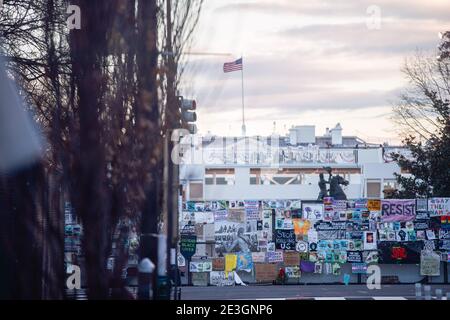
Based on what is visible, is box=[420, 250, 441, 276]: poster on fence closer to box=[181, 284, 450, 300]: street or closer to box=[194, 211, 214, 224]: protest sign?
box=[181, 284, 450, 300]: street

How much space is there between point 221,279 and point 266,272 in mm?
1283

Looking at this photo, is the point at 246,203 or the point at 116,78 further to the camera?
the point at 246,203

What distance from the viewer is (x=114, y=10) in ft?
33.4

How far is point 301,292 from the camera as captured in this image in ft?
74.3

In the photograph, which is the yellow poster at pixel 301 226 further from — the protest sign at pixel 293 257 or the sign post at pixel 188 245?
the sign post at pixel 188 245

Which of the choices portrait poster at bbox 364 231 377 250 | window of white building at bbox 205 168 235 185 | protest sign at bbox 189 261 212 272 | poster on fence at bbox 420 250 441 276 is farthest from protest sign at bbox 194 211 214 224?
window of white building at bbox 205 168 235 185

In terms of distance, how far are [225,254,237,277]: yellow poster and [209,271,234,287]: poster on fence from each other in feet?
0.32

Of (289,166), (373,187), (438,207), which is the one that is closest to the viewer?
(438,207)

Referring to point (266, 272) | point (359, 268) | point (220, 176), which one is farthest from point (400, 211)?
point (220, 176)

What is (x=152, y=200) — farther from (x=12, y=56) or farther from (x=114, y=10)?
(x=12, y=56)

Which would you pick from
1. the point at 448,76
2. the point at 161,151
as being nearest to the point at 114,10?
the point at 161,151

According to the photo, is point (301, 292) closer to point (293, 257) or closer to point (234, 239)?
point (293, 257)

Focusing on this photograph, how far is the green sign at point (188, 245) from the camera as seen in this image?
23734mm

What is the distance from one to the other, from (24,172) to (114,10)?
2.48 meters
